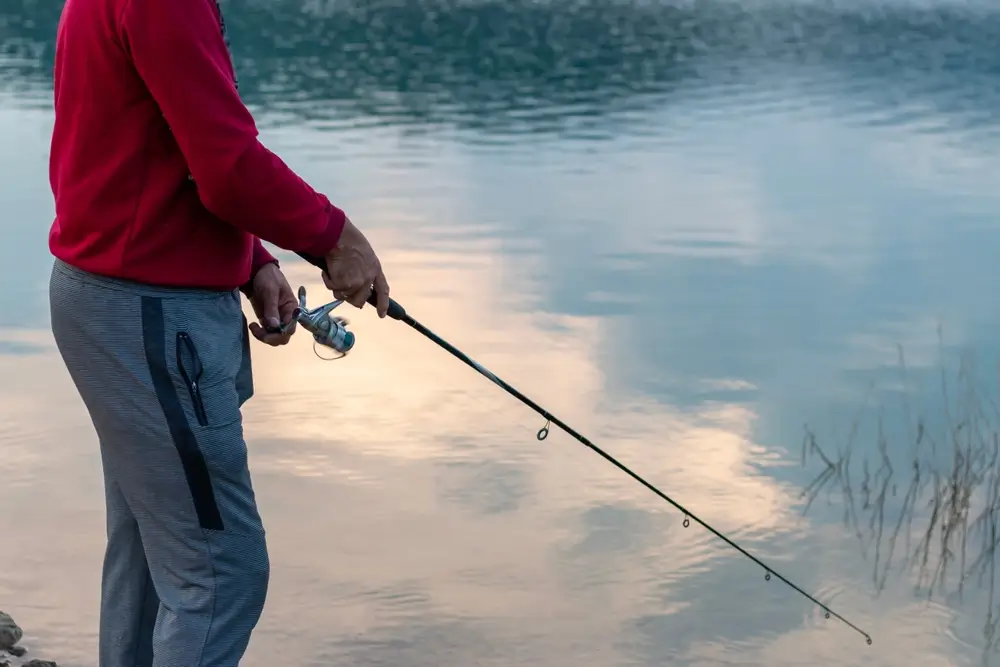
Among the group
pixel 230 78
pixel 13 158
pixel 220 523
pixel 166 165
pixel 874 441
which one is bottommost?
pixel 13 158

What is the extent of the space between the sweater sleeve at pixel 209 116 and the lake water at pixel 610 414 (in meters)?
1.69

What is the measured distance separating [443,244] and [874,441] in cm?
391

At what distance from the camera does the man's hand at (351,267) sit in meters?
2.19

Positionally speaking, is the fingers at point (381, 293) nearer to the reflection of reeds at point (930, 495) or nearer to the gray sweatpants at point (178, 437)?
the gray sweatpants at point (178, 437)

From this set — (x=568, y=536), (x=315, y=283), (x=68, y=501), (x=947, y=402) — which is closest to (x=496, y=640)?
(x=568, y=536)

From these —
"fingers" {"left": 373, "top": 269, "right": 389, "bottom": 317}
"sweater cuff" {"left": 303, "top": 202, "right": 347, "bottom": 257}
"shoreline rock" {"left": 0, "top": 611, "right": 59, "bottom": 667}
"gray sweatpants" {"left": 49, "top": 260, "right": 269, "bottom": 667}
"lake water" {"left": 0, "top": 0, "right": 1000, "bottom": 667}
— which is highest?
"sweater cuff" {"left": 303, "top": 202, "right": 347, "bottom": 257}

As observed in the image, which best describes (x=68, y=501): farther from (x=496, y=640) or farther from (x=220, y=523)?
(x=220, y=523)

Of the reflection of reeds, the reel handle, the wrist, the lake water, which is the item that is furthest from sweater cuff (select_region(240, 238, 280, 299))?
the reflection of reeds

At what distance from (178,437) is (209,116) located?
1.58 feet

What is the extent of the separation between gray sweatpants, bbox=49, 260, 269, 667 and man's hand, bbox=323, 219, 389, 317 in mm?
169

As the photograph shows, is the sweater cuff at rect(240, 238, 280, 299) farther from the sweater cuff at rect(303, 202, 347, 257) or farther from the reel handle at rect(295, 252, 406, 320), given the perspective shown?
the sweater cuff at rect(303, 202, 347, 257)

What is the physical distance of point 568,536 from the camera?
4.31 m

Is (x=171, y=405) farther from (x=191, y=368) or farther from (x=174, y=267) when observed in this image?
(x=174, y=267)

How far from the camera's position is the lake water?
3.82 meters
